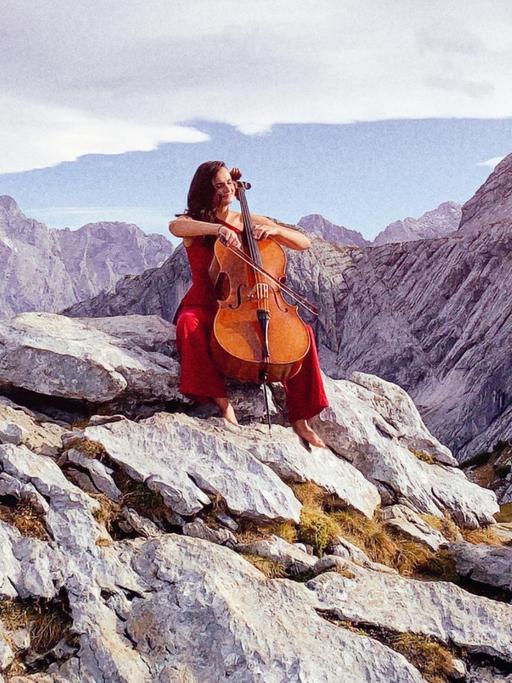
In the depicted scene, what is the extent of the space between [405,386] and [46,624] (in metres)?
125

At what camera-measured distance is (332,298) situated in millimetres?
162625

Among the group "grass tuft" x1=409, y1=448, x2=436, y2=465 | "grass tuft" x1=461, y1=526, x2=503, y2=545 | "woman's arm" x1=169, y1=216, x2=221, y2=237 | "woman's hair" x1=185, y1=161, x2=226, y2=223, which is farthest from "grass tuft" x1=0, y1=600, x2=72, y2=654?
"grass tuft" x1=409, y1=448, x2=436, y2=465

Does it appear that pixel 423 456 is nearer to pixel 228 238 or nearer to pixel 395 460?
pixel 395 460

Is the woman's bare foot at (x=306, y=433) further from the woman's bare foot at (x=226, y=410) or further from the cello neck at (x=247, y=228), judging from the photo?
the cello neck at (x=247, y=228)

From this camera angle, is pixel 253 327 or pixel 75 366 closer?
pixel 253 327

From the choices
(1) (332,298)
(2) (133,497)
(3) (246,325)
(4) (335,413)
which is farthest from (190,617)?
(1) (332,298)

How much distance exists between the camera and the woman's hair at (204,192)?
12.0 metres

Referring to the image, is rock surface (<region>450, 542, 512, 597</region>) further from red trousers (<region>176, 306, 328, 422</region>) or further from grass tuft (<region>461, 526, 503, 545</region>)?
red trousers (<region>176, 306, 328, 422</region>)

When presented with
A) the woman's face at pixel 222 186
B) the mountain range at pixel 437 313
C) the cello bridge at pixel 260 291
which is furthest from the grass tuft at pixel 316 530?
the mountain range at pixel 437 313

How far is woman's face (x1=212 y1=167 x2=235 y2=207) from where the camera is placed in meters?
11.9

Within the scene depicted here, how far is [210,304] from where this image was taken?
11906 mm

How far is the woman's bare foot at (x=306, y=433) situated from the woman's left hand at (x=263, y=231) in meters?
2.93

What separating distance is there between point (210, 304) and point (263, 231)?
4.64ft

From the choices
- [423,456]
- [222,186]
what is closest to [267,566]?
[222,186]
